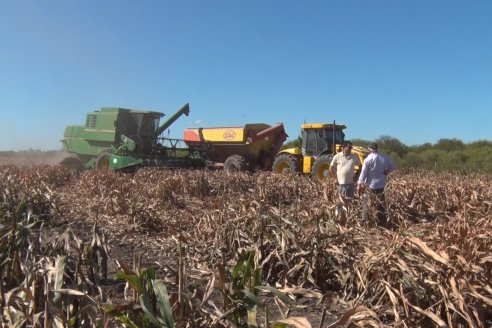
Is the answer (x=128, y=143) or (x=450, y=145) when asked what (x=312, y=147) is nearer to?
(x=128, y=143)

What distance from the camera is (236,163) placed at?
51.4 ft

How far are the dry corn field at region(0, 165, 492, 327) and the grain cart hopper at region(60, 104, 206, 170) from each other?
7.80m

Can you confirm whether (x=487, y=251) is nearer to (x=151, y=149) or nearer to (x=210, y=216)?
(x=210, y=216)

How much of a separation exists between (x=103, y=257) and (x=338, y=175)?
476cm

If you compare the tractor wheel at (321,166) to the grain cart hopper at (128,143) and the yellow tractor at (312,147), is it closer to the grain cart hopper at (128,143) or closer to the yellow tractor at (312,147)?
the yellow tractor at (312,147)

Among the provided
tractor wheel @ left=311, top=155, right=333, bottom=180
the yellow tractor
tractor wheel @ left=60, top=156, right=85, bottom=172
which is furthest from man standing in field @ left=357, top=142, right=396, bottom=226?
tractor wheel @ left=60, top=156, right=85, bottom=172

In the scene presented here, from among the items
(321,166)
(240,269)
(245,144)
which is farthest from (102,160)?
(240,269)

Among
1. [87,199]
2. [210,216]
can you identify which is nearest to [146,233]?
[210,216]

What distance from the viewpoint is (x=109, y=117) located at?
1688 centimetres

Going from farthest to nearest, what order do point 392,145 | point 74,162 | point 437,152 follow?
point 392,145 < point 437,152 < point 74,162

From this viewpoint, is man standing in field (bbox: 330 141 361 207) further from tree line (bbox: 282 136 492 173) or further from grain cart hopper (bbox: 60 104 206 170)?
tree line (bbox: 282 136 492 173)

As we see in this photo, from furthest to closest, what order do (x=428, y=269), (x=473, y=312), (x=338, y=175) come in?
(x=338, y=175), (x=428, y=269), (x=473, y=312)

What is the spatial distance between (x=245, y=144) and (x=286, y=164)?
2.01 meters

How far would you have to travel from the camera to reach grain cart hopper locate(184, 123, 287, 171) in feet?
54.3
